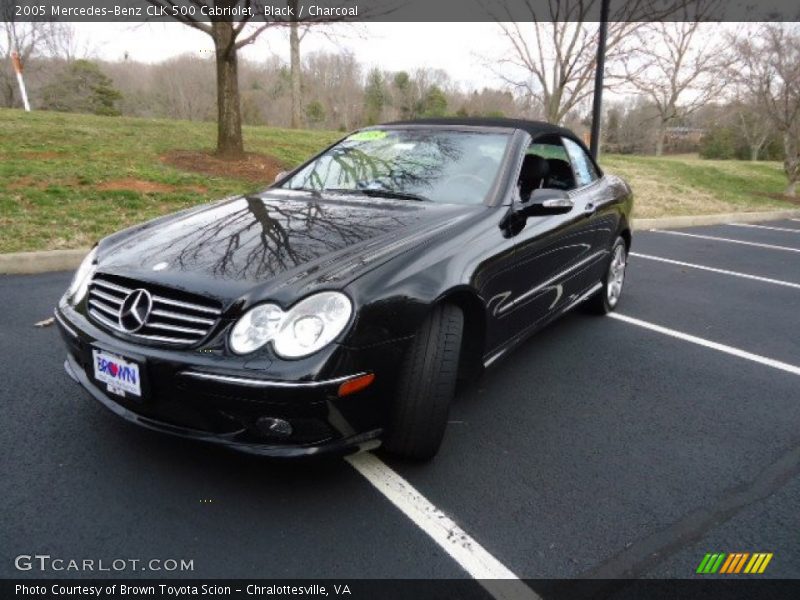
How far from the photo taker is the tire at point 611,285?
453 cm

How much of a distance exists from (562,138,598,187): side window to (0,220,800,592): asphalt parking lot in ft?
4.48

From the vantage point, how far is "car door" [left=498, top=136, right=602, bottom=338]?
116 inches

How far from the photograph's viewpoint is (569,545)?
2.01m

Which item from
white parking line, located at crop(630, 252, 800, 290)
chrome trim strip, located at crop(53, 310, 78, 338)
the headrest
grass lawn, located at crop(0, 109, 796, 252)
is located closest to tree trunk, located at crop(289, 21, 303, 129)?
grass lawn, located at crop(0, 109, 796, 252)

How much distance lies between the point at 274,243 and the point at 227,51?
926 cm

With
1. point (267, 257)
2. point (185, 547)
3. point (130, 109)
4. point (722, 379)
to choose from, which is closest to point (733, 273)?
point (722, 379)

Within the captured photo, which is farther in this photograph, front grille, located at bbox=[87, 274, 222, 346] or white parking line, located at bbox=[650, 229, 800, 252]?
white parking line, located at bbox=[650, 229, 800, 252]

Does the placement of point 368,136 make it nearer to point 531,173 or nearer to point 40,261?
point 531,173

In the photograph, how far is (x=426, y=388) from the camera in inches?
88.2

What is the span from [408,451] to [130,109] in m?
55.1

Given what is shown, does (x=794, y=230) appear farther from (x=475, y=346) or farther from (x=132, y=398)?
(x=132, y=398)

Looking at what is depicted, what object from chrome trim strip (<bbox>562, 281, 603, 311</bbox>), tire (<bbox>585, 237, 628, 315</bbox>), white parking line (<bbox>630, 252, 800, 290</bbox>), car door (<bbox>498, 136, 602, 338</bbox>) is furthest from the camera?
white parking line (<bbox>630, 252, 800, 290</bbox>)

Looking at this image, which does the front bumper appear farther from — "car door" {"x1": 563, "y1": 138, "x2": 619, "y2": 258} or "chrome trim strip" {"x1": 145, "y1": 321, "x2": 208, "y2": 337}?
"car door" {"x1": 563, "y1": 138, "x2": 619, "y2": 258}

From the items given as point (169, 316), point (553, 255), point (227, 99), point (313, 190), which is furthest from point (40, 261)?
point (227, 99)
